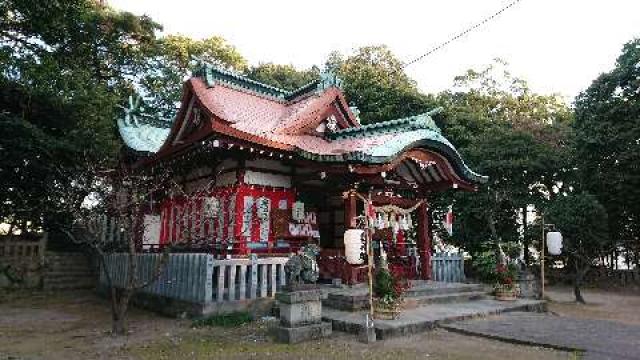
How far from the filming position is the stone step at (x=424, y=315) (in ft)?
29.6

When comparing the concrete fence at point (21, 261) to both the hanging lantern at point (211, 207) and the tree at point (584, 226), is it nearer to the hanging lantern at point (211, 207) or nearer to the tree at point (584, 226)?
the hanging lantern at point (211, 207)

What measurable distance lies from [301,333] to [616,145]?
768 inches

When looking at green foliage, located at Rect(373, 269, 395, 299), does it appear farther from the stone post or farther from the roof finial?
the roof finial

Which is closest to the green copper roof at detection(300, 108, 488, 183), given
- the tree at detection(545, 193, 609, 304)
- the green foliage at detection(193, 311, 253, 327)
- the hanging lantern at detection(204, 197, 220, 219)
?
the hanging lantern at detection(204, 197, 220, 219)

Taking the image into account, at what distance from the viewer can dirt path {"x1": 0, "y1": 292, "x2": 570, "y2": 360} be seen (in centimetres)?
760

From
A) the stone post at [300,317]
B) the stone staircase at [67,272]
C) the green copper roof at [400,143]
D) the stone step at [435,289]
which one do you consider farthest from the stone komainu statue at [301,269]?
the stone staircase at [67,272]

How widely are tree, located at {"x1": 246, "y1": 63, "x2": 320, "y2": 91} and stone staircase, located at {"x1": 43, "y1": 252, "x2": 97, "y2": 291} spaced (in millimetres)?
19014

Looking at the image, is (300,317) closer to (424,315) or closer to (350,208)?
(424,315)

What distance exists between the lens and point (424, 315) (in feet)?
33.4

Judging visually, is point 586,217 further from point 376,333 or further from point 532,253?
point 376,333

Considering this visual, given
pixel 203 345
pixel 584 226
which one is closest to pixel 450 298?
pixel 203 345

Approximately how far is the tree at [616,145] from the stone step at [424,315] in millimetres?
11560

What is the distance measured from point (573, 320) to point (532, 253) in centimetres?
1882

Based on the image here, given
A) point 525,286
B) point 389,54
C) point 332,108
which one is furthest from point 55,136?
point 389,54
